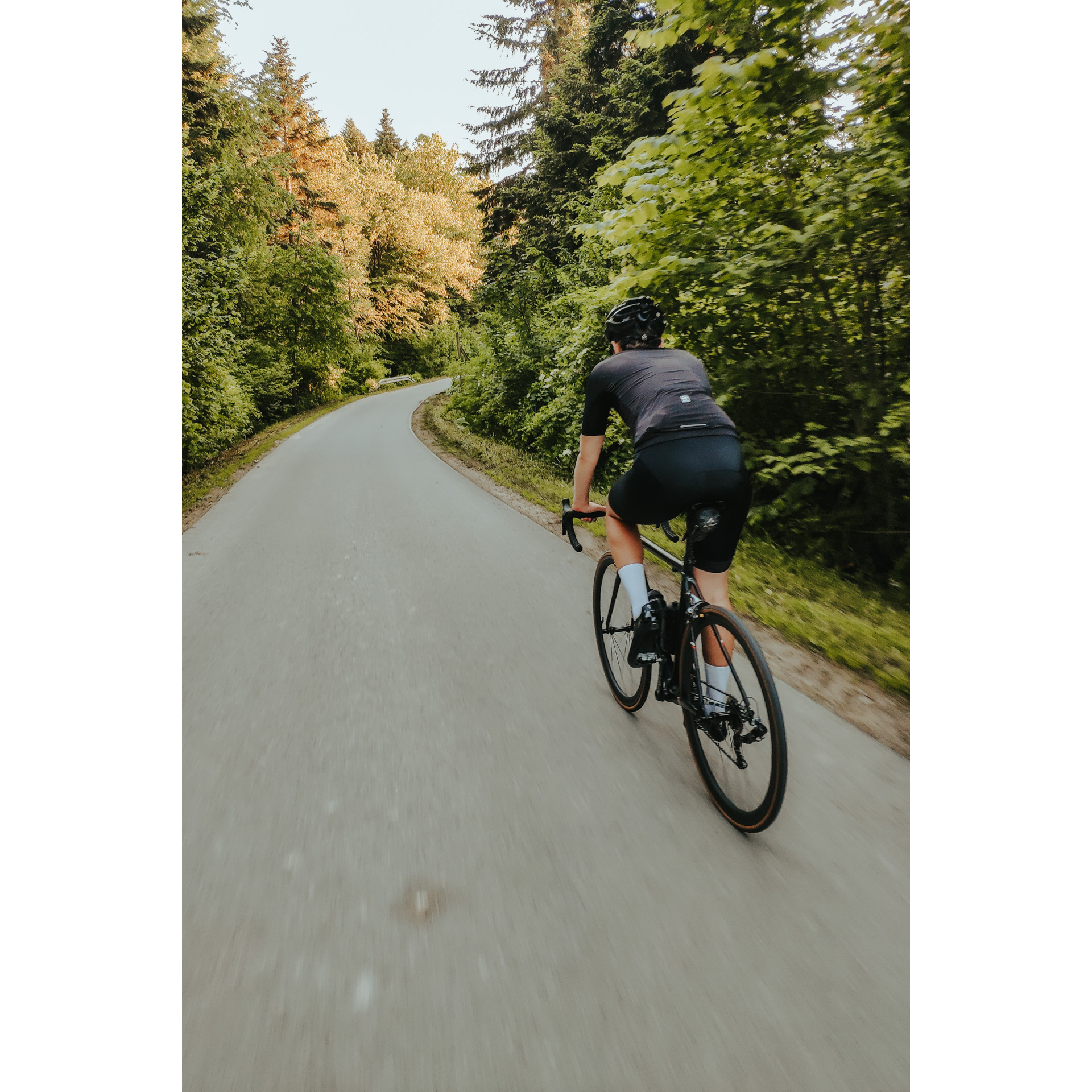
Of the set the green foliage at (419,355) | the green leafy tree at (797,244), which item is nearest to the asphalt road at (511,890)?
the green leafy tree at (797,244)

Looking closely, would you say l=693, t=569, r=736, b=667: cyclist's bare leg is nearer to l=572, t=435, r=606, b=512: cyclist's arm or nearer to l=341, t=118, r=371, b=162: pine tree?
l=572, t=435, r=606, b=512: cyclist's arm

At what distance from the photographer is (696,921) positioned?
187 cm

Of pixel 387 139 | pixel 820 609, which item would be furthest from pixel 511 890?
pixel 387 139

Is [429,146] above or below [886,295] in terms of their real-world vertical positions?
above

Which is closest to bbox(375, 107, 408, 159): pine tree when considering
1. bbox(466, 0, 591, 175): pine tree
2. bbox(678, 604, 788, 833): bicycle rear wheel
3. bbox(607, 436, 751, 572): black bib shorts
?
bbox(466, 0, 591, 175): pine tree

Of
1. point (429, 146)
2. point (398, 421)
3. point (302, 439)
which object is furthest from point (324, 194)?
point (302, 439)

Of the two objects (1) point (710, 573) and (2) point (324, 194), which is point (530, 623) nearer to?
(1) point (710, 573)

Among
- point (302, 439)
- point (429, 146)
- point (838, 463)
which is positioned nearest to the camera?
point (838, 463)

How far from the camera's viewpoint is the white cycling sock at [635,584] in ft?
9.14

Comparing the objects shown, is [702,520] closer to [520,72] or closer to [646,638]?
→ [646,638]

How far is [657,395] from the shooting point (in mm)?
2432

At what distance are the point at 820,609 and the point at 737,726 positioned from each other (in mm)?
2250

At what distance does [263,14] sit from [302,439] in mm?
14279

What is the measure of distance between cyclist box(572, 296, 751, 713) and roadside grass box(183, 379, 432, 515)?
8.42 meters
